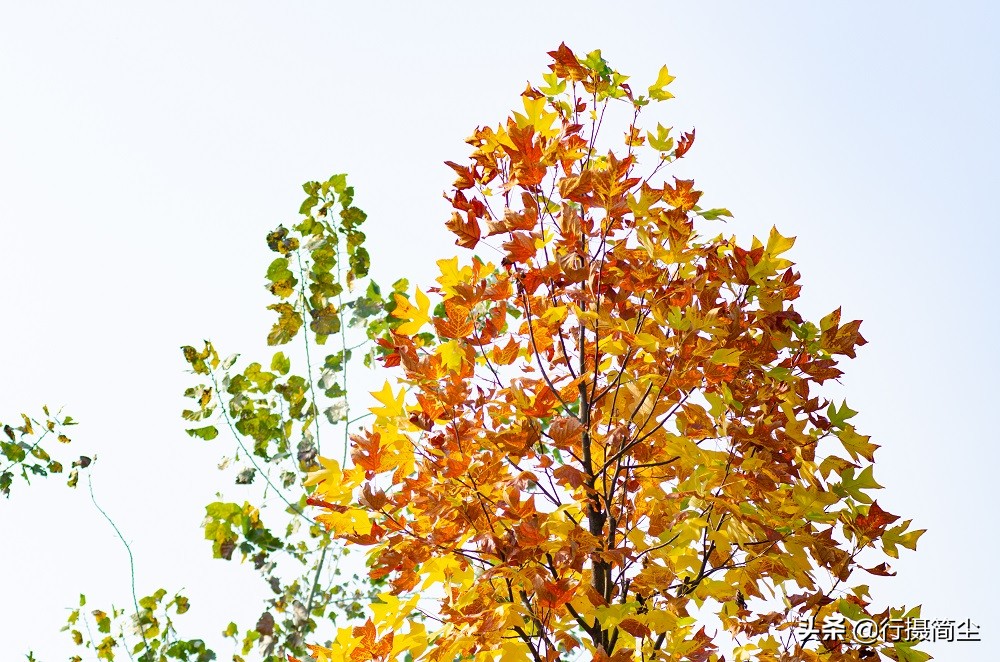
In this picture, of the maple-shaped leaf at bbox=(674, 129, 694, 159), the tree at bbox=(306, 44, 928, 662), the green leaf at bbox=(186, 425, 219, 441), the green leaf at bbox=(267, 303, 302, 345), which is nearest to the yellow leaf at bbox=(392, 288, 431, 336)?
the tree at bbox=(306, 44, 928, 662)

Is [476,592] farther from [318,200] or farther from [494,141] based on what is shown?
[318,200]

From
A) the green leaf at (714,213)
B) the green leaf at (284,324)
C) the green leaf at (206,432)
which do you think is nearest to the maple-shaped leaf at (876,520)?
the green leaf at (714,213)

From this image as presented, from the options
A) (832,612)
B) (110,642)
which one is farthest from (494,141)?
(110,642)

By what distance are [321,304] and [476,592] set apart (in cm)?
157

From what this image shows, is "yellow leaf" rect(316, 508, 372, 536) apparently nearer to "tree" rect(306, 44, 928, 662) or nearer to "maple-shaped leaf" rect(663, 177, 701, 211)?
"tree" rect(306, 44, 928, 662)

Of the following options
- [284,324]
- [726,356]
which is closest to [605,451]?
[726,356]

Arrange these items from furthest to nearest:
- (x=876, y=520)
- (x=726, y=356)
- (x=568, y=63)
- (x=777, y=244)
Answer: (x=568, y=63) < (x=777, y=244) < (x=876, y=520) < (x=726, y=356)

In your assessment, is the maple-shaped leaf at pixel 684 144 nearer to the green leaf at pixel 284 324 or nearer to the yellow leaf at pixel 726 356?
the yellow leaf at pixel 726 356

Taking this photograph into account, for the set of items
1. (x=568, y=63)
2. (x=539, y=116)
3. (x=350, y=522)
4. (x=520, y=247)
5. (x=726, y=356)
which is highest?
(x=568, y=63)

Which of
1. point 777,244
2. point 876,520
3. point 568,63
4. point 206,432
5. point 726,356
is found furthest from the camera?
point 206,432

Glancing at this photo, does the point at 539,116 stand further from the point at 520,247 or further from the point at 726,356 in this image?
the point at 726,356

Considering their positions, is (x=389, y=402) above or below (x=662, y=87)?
below

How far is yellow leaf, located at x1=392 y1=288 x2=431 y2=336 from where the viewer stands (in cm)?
185

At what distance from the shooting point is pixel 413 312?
1865 millimetres
